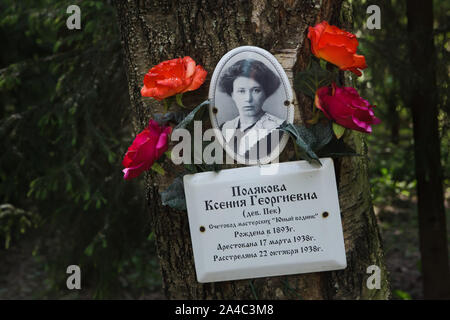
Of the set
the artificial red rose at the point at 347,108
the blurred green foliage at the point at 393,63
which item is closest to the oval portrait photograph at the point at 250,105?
the artificial red rose at the point at 347,108

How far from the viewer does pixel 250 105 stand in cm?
146

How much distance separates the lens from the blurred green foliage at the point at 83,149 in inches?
124

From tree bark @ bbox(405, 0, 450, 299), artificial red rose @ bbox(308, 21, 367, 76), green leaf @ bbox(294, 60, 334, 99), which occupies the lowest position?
tree bark @ bbox(405, 0, 450, 299)

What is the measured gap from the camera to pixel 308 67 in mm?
1438

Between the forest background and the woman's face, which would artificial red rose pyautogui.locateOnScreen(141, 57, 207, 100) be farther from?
the forest background

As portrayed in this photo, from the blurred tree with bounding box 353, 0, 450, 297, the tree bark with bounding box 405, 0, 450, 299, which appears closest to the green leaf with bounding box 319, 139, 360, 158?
the blurred tree with bounding box 353, 0, 450, 297

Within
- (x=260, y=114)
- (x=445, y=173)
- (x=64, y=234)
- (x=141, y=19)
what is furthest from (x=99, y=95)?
(x=445, y=173)

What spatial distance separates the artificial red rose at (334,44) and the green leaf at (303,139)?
22 centimetres

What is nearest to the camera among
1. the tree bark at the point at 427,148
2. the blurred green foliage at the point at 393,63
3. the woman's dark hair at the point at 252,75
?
the woman's dark hair at the point at 252,75

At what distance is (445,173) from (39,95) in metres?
4.21

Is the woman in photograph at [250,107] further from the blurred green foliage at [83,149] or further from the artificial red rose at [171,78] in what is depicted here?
the blurred green foliage at [83,149]

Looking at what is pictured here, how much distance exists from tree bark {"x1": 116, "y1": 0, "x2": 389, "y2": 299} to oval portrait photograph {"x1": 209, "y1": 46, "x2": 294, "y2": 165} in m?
0.04

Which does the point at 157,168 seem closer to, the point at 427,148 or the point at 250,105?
the point at 250,105

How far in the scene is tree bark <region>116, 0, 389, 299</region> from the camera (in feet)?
4.74
